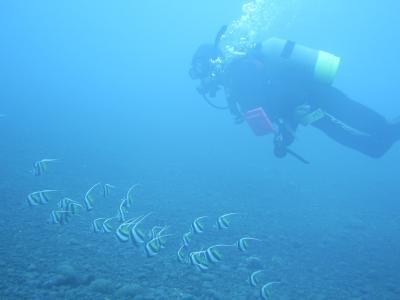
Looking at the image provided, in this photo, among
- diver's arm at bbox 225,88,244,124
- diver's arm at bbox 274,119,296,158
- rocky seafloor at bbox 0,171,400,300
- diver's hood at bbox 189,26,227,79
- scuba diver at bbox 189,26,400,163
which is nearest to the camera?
rocky seafloor at bbox 0,171,400,300

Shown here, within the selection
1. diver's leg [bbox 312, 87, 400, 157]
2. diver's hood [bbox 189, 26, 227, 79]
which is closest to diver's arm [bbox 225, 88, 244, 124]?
diver's hood [bbox 189, 26, 227, 79]

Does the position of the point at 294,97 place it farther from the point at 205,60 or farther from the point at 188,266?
the point at 188,266

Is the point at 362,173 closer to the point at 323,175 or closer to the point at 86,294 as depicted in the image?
the point at 323,175

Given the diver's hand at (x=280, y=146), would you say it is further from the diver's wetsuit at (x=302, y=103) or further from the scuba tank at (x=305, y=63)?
the scuba tank at (x=305, y=63)

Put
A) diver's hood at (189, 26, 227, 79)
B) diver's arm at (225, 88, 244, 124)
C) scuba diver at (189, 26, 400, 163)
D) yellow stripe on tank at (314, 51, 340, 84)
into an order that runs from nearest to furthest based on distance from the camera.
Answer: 1. scuba diver at (189, 26, 400, 163)
2. yellow stripe on tank at (314, 51, 340, 84)
3. diver's arm at (225, 88, 244, 124)
4. diver's hood at (189, 26, 227, 79)

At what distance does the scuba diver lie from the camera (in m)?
7.53

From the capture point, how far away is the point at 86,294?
19.1ft

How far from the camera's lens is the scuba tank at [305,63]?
7.65 meters

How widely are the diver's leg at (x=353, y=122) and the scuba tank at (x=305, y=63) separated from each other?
0.32m

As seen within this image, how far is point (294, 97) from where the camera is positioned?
7512 millimetres

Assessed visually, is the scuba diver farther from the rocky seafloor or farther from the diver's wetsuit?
the rocky seafloor

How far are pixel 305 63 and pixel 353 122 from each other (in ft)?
5.11

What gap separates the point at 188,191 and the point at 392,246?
5965 millimetres

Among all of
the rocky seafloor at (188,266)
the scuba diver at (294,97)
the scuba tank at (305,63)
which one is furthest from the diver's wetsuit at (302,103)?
the rocky seafloor at (188,266)
